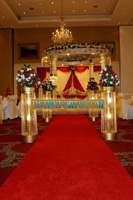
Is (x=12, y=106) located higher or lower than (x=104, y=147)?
higher

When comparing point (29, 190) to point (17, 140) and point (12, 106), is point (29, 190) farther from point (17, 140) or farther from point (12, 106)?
point (12, 106)

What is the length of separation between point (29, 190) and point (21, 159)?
44.1 inches

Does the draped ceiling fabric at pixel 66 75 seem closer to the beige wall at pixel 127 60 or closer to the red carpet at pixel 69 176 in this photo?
the beige wall at pixel 127 60

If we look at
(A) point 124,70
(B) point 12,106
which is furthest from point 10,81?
(A) point 124,70

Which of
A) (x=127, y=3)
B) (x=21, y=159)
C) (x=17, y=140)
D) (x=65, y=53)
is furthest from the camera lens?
(x=127, y=3)

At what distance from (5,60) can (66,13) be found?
4954mm

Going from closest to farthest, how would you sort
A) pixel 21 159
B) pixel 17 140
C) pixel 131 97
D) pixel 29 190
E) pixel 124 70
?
pixel 29 190 < pixel 21 159 < pixel 17 140 < pixel 131 97 < pixel 124 70

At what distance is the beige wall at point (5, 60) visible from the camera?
13.7m

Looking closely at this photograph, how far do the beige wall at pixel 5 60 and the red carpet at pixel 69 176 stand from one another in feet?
35.2

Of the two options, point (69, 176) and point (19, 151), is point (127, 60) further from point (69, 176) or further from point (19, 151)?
point (69, 176)

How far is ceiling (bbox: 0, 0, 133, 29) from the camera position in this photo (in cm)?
1079

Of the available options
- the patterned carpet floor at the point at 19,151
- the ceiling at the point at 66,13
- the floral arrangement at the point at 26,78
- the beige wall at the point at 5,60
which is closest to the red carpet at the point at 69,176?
the patterned carpet floor at the point at 19,151

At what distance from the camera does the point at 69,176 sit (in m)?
2.42

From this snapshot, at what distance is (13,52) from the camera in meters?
13.9
